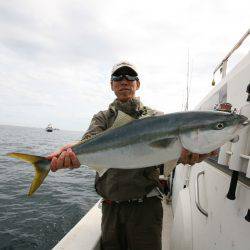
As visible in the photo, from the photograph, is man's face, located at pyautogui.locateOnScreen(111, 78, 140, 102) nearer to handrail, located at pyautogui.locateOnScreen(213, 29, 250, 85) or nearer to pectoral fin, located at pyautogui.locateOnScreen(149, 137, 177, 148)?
handrail, located at pyautogui.locateOnScreen(213, 29, 250, 85)

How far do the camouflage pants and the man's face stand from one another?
132 centimetres

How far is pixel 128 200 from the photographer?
11.2 ft

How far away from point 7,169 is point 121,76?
18.6 meters

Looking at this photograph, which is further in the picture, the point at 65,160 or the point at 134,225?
the point at 134,225

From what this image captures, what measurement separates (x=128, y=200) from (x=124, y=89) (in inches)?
55.2

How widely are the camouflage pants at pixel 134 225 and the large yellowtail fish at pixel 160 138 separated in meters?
0.82

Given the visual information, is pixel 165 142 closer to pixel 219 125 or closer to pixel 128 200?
pixel 219 125

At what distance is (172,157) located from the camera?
2.61m

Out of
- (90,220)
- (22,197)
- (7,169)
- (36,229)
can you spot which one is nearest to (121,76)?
(90,220)

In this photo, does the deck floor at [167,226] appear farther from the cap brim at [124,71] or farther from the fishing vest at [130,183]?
the cap brim at [124,71]

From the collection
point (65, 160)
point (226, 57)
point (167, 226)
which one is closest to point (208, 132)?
point (65, 160)

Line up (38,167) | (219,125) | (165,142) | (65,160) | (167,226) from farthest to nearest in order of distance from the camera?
(167,226)
(38,167)
(65,160)
(165,142)
(219,125)

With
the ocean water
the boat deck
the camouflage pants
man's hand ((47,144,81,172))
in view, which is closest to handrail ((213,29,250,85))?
the camouflage pants

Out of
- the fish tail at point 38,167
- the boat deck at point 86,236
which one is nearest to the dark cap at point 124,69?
the fish tail at point 38,167
